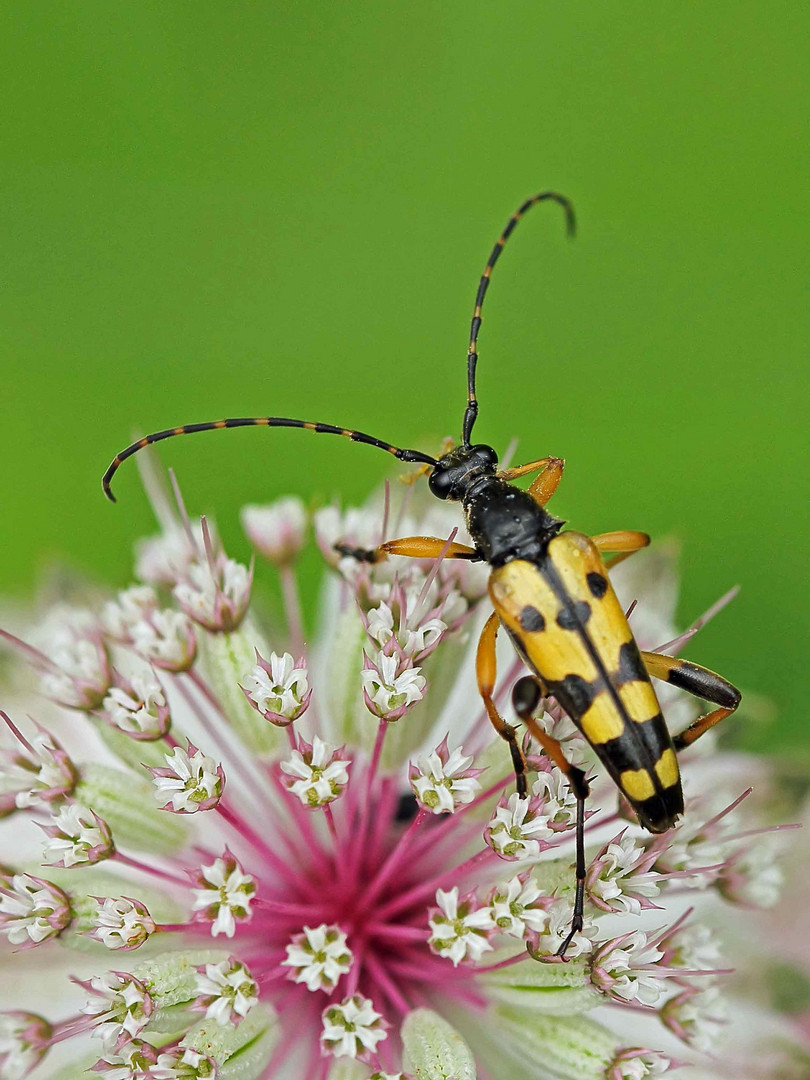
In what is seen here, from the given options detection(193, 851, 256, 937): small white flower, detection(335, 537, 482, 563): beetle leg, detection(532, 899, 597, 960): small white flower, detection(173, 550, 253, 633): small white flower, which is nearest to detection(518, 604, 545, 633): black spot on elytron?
detection(335, 537, 482, 563): beetle leg

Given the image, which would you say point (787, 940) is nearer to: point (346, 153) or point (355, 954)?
point (355, 954)

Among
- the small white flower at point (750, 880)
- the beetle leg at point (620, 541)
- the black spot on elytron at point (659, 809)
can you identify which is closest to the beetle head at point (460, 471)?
the beetle leg at point (620, 541)

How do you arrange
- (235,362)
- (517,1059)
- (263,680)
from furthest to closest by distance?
(235,362), (517,1059), (263,680)

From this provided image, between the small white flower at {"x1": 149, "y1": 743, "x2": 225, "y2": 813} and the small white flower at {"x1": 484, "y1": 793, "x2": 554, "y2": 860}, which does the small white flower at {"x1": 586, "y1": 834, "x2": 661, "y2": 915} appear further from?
the small white flower at {"x1": 149, "y1": 743, "x2": 225, "y2": 813}

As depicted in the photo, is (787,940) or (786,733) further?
(786,733)

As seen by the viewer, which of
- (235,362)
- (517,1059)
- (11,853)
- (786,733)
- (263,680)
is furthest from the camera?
(235,362)

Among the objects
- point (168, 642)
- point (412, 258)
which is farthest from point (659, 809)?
point (412, 258)

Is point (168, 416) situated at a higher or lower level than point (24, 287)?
lower

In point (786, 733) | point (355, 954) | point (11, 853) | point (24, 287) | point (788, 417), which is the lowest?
point (355, 954)

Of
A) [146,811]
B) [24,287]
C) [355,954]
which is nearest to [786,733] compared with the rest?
[355,954]
